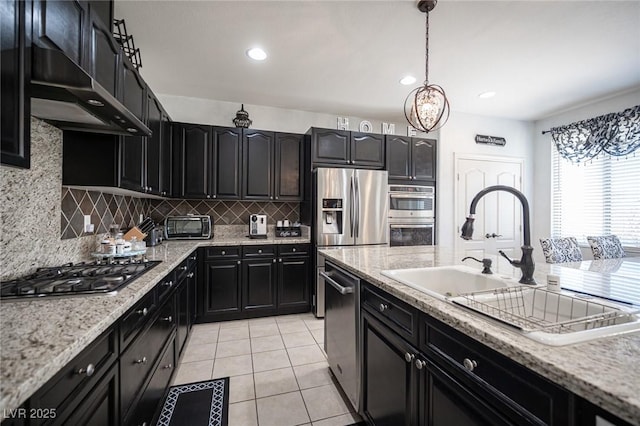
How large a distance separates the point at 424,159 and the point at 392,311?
121 inches

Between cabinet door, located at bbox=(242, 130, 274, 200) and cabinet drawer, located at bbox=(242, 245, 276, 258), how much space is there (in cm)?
63

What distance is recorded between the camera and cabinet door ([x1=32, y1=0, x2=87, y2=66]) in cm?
107

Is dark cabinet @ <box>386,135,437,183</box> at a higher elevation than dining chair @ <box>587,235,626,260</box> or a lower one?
higher

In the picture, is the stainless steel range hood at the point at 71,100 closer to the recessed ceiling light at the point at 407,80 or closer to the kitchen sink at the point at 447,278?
the kitchen sink at the point at 447,278

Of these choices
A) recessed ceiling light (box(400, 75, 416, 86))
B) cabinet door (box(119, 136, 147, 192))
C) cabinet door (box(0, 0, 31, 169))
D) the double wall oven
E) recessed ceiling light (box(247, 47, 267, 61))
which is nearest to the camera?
cabinet door (box(0, 0, 31, 169))

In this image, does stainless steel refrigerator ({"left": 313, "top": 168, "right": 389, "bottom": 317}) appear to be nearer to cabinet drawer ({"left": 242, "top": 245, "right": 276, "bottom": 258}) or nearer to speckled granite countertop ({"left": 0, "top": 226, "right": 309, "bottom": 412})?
cabinet drawer ({"left": 242, "top": 245, "right": 276, "bottom": 258})

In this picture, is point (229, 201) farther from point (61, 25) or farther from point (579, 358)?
point (579, 358)

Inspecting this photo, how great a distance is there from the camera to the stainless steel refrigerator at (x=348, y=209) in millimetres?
3220

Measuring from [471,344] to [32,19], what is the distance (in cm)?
191

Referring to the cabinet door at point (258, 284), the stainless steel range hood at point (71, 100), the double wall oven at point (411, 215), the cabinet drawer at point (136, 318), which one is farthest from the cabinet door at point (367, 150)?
the cabinet drawer at point (136, 318)

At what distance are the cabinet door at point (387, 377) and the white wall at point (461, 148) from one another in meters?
2.89

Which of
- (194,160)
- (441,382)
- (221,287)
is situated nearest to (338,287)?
(441,382)

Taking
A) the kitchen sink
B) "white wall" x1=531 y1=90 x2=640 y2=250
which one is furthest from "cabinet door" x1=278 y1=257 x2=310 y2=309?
"white wall" x1=531 y1=90 x2=640 y2=250

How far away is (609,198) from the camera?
3.47 m
